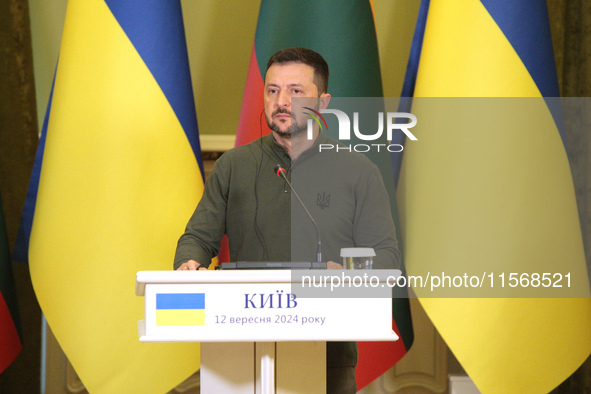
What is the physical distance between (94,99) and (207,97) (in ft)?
2.69

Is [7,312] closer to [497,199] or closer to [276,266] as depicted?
[276,266]

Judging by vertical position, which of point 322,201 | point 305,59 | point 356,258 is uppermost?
point 305,59

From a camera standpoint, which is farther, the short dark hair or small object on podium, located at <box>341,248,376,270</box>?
the short dark hair

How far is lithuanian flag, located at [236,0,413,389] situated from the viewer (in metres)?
2.26

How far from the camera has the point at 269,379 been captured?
122cm

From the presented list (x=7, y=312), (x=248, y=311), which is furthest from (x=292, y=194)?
(x=7, y=312)

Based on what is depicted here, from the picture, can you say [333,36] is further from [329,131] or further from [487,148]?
[487,148]

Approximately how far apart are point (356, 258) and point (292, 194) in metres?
0.52

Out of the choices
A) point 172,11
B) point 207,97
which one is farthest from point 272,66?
point 207,97

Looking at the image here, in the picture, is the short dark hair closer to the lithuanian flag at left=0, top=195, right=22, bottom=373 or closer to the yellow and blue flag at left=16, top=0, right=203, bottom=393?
the yellow and blue flag at left=16, top=0, right=203, bottom=393

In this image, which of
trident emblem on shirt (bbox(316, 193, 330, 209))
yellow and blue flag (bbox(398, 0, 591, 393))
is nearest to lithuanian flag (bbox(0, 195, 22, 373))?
trident emblem on shirt (bbox(316, 193, 330, 209))

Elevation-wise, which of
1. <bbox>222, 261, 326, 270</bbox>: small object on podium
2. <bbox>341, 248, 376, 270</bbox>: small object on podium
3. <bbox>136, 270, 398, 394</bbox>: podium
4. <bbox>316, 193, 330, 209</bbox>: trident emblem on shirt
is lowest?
<bbox>136, 270, 398, 394</bbox>: podium

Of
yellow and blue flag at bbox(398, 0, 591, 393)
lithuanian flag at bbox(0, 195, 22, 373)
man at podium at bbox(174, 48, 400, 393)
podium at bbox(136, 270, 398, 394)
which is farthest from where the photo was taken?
lithuanian flag at bbox(0, 195, 22, 373)

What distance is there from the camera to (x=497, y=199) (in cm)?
208
